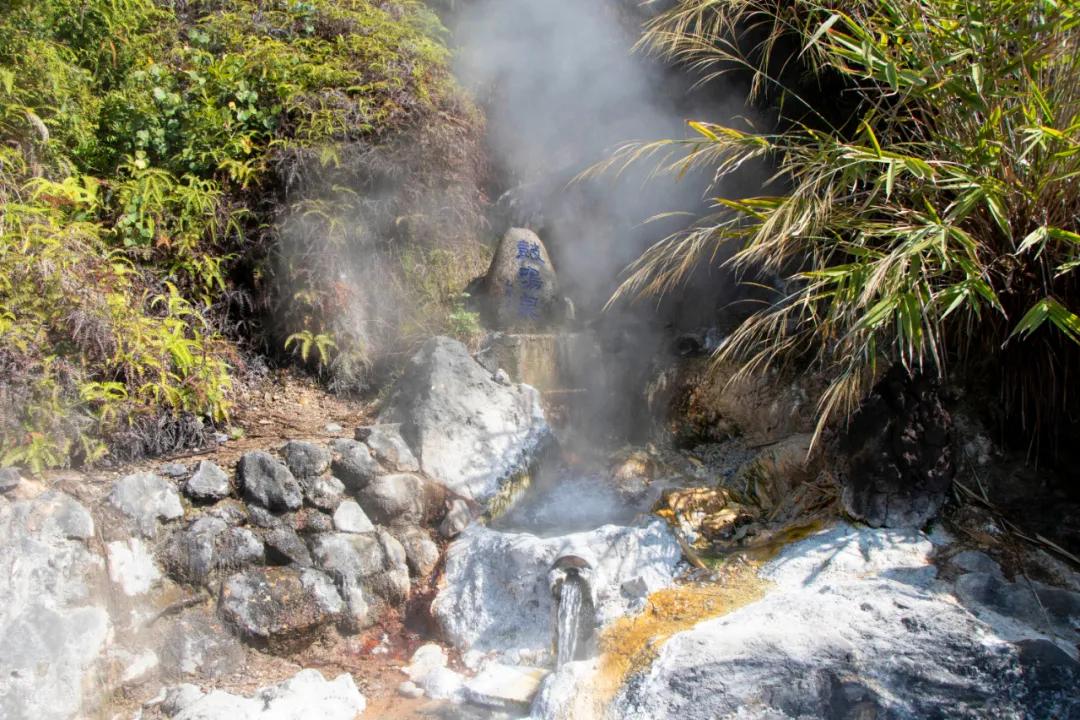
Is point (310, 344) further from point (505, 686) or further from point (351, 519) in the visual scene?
point (505, 686)

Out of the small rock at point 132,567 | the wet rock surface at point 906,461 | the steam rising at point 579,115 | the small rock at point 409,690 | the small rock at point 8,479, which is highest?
the steam rising at point 579,115

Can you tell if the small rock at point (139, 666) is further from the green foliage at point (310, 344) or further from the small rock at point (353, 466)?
the green foliage at point (310, 344)

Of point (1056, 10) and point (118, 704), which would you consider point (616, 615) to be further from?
point (1056, 10)

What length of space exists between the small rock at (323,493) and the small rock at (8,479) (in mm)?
1252

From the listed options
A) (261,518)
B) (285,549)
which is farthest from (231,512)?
(285,549)

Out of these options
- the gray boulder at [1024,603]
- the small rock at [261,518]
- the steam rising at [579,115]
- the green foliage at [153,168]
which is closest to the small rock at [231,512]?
the small rock at [261,518]

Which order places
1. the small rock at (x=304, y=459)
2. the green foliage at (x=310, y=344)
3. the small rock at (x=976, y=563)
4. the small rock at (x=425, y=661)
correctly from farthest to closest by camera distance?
1. the green foliage at (x=310, y=344)
2. the small rock at (x=304, y=459)
3. the small rock at (x=425, y=661)
4. the small rock at (x=976, y=563)

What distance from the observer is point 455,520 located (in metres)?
4.44

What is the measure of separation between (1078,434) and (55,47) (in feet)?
21.5

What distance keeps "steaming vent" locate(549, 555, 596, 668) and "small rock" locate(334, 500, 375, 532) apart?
1.05 meters

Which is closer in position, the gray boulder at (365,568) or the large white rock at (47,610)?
the large white rock at (47,610)

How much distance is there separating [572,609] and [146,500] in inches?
81.3

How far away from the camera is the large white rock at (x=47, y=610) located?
3.13m

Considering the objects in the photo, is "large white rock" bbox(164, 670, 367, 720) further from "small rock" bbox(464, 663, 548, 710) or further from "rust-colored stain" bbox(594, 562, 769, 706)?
"rust-colored stain" bbox(594, 562, 769, 706)
